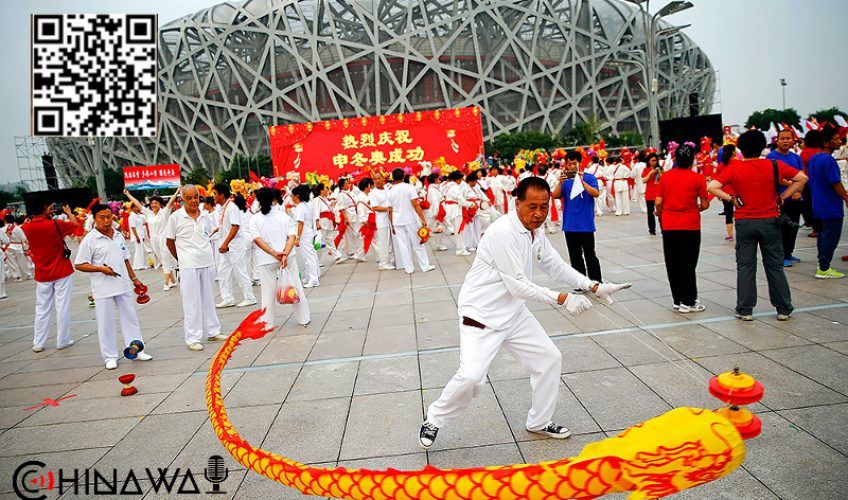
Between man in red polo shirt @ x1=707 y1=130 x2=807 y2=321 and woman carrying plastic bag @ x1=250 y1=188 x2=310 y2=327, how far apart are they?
14.7ft

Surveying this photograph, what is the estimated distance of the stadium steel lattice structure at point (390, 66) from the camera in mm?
51719

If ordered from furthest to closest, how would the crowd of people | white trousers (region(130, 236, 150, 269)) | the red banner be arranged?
the red banner → white trousers (region(130, 236, 150, 269)) → the crowd of people

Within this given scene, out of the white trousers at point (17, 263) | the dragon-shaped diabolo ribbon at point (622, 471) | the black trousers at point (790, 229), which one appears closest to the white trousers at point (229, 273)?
the dragon-shaped diabolo ribbon at point (622, 471)

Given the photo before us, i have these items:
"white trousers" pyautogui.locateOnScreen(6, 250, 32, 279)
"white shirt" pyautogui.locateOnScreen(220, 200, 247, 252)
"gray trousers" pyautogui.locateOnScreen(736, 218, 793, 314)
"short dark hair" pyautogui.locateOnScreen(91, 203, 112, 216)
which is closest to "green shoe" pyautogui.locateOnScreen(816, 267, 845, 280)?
"gray trousers" pyautogui.locateOnScreen(736, 218, 793, 314)

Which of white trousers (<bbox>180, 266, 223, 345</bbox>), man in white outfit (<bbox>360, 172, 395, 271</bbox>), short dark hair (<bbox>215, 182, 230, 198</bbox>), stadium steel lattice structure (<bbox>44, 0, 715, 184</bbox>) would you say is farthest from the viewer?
stadium steel lattice structure (<bbox>44, 0, 715, 184</bbox>)

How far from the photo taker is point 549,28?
52.9 meters

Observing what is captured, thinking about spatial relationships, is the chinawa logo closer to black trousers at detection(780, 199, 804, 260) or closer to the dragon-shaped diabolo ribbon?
the dragon-shaped diabolo ribbon

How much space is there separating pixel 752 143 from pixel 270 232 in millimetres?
4985

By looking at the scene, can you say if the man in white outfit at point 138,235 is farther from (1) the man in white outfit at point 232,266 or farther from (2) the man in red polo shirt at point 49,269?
(2) the man in red polo shirt at point 49,269

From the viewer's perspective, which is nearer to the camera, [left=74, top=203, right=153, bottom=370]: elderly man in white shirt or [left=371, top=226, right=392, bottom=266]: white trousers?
[left=74, top=203, right=153, bottom=370]: elderly man in white shirt

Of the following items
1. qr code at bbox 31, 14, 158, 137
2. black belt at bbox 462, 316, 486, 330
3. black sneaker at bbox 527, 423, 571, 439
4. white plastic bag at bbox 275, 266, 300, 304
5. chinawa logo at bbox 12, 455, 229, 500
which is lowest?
chinawa logo at bbox 12, 455, 229, 500

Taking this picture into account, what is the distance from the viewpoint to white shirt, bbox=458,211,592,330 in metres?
2.79

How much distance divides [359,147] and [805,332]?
27.8m

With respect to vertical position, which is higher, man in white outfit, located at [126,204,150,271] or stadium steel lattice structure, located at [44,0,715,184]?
stadium steel lattice structure, located at [44,0,715,184]
